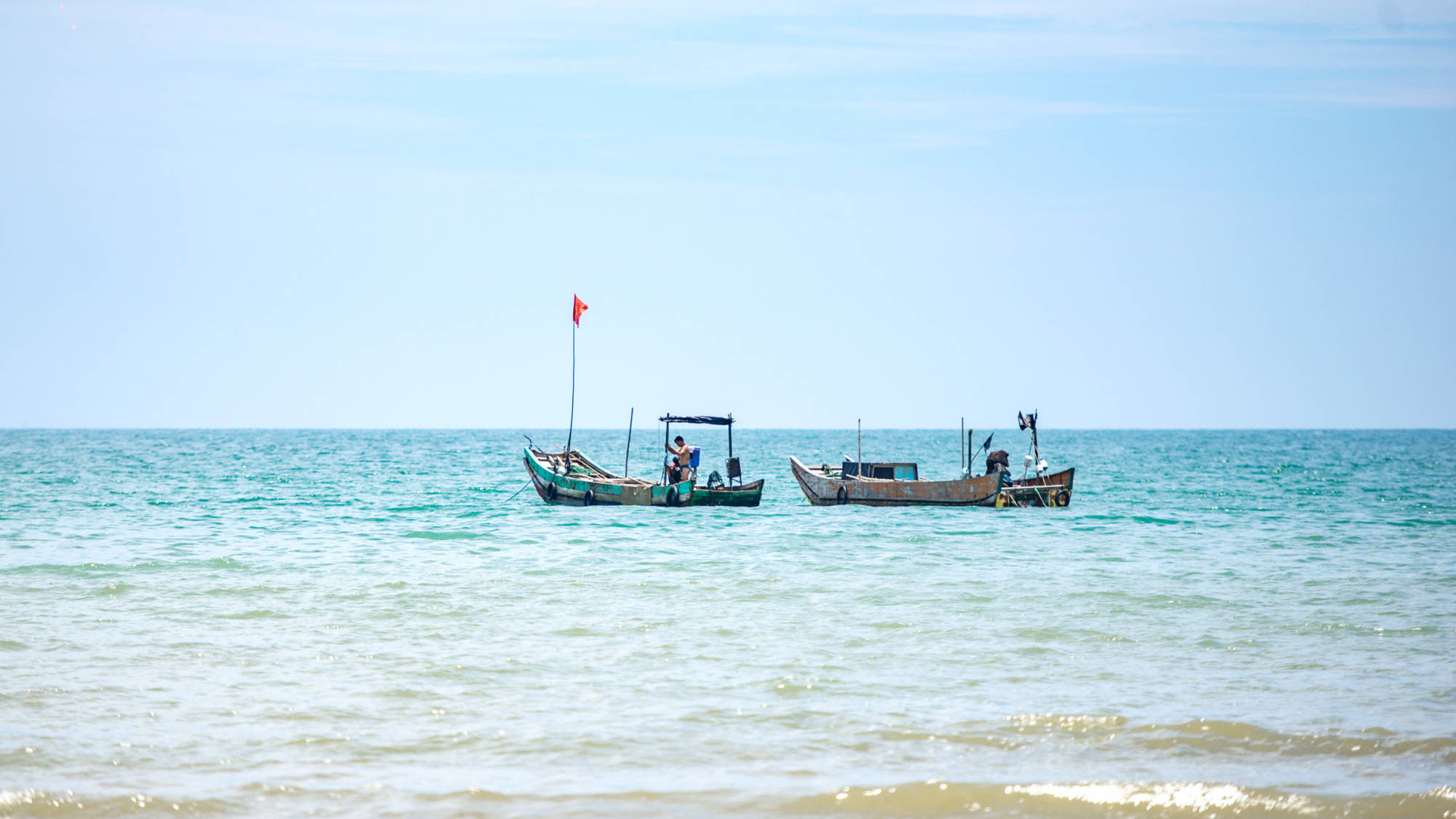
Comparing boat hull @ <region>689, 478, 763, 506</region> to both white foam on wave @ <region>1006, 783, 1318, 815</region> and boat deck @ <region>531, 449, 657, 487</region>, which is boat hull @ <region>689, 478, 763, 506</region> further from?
white foam on wave @ <region>1006, 783, 1318, 815</region>

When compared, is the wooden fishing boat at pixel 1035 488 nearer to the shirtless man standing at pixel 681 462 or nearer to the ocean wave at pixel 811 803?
the shirtless man standing at pixel 681 462

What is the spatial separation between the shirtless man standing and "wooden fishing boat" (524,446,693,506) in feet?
0.81

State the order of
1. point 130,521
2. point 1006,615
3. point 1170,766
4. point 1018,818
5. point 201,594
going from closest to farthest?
1. point 1018,818
2. point 1170,766
3. point 1006,615
4. point 201,594
5. point 130,521

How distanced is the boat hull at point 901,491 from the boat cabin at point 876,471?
0.63 m

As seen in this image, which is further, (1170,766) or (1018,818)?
(1170,766)

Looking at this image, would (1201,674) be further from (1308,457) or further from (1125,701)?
(1308,457)

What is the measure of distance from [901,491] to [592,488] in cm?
892

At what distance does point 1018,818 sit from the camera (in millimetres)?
7309

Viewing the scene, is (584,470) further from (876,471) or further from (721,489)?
(876,471)

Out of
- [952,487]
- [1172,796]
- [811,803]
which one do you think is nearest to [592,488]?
[952,487]

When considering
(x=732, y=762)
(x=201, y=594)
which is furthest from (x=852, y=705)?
(x=201, y=594)

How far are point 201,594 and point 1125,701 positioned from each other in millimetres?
11656

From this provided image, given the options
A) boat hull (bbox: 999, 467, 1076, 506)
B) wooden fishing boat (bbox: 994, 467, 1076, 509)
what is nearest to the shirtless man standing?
wooden fishing boat (bbox: 994, 467, 1076, 509)

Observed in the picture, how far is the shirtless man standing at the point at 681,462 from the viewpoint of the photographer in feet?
105
